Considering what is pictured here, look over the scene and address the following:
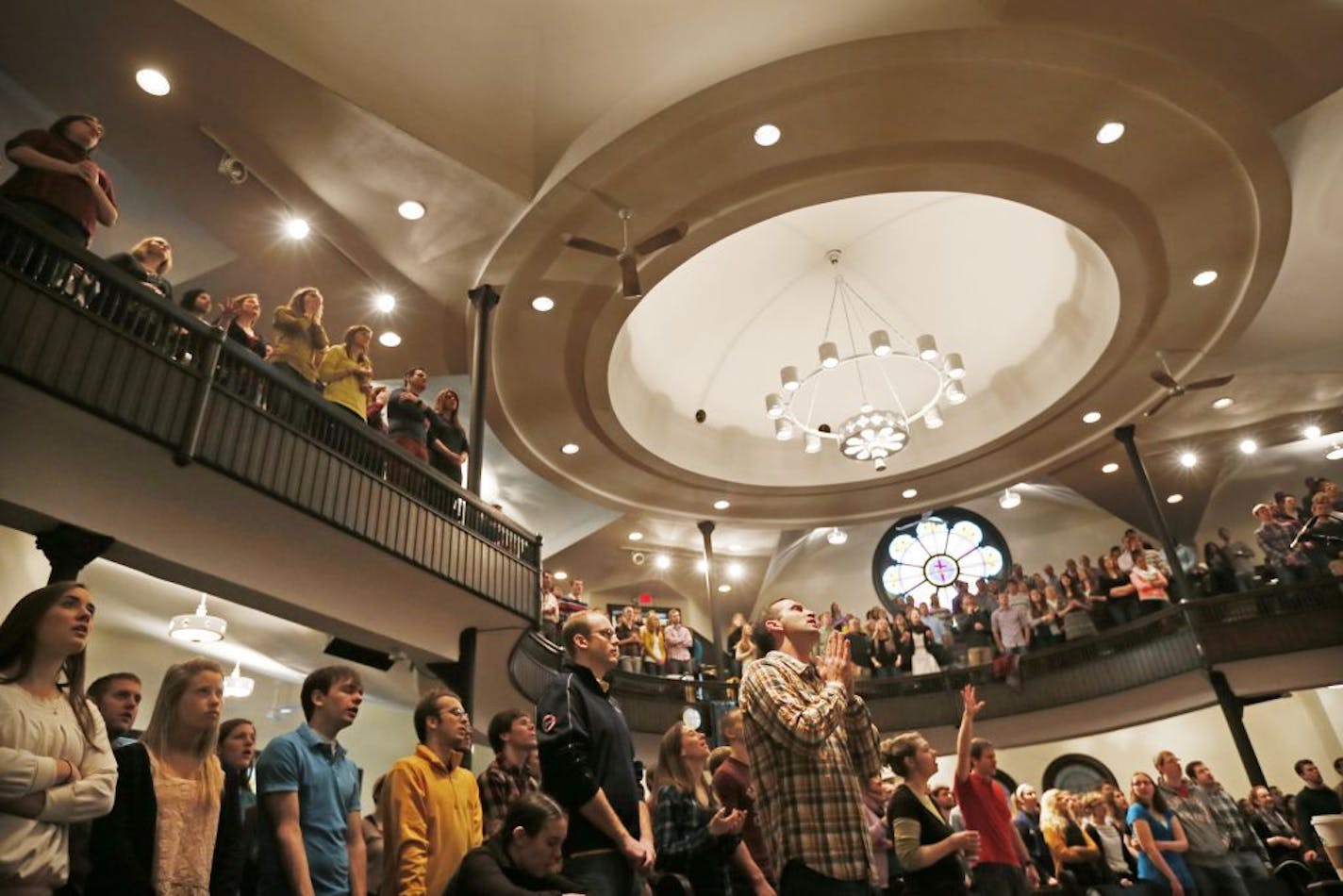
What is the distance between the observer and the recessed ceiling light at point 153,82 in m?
7.06

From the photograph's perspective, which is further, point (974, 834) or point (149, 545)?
point (149, 545)

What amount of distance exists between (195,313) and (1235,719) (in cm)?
1263

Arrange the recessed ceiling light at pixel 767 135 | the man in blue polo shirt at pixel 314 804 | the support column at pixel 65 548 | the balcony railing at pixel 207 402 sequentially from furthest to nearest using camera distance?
the recessed ceiling light at pixel 767 135 → the support column at pixel 65 548 → the balcony railing at pixel 207 402 → the man in blue polo shirt at pixel 314 804

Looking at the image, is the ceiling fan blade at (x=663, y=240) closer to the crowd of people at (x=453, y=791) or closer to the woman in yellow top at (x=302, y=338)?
the woman in yellow top at (x=302, y=338)

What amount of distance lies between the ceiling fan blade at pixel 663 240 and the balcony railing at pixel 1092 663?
4202 millimetres

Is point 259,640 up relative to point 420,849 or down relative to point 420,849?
up

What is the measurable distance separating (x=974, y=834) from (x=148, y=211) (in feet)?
29.0

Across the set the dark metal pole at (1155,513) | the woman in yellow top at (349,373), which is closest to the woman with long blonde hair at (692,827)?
the woman in yellow top at (349,373)

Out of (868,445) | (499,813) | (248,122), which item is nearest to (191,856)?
(499,813)

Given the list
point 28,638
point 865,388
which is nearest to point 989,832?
point 28,638

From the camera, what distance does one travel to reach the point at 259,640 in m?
10.5

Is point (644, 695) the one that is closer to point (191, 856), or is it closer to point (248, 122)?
point (248, 122)

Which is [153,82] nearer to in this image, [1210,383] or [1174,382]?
[1174,382]

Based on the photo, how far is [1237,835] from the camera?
720 cm
